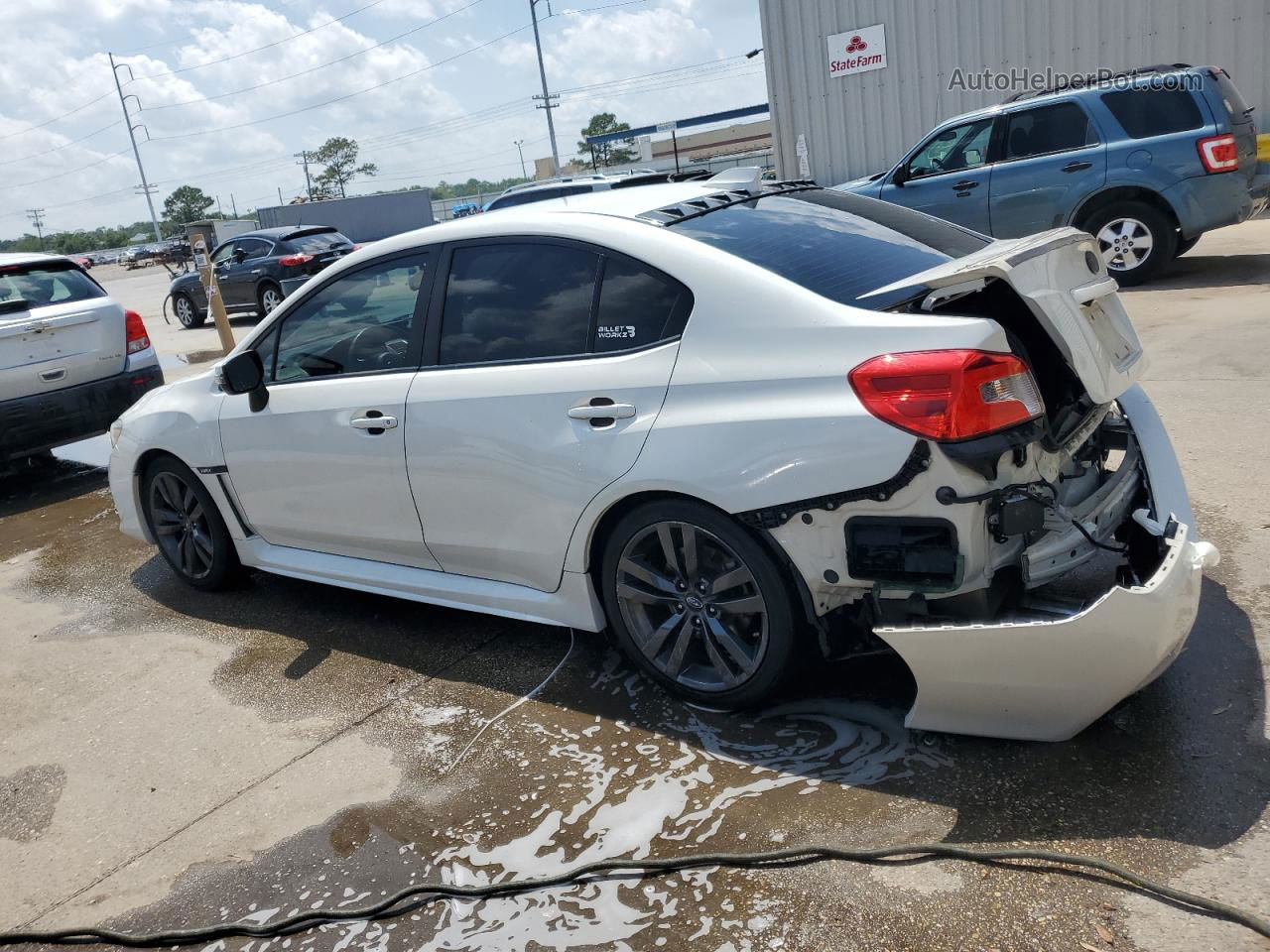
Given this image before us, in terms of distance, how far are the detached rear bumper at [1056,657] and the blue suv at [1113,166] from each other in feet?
25.2

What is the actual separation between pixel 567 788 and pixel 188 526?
2851 millimetres

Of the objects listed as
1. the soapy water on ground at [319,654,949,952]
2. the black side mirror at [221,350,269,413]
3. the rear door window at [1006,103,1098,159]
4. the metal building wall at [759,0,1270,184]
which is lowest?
the soapy water on ground at [319,654,949,952]

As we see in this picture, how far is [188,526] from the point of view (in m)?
5.08

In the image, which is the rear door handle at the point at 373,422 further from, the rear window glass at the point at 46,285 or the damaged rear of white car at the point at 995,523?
the rear window glass at the point at 46,285

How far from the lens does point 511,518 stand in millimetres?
3600

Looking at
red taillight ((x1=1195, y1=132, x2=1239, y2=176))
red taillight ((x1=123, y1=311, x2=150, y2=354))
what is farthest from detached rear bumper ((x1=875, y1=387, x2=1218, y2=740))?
red taillight ((x1=1195, y1=132, x2=1239, y2=176))

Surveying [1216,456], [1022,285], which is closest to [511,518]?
[1022,285]

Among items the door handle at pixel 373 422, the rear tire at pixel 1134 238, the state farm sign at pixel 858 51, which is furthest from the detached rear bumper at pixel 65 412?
the state farm sign at pixel 858 51

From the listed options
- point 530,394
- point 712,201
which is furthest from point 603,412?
point 712,201

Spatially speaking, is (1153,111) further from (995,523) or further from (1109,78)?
(995,523)

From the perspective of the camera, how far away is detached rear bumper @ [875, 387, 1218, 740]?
2.57 m

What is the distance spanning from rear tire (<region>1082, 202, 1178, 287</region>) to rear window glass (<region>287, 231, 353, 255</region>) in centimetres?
1223

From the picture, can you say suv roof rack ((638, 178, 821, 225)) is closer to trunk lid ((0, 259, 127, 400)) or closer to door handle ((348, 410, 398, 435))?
door handle ((348, 410, 398, 435))

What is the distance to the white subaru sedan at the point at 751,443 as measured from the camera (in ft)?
9.01
